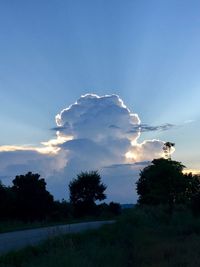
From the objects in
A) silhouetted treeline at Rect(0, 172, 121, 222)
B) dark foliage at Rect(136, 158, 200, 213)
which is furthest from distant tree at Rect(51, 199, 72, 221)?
dark foliage at Rect(136, 158, 200, 213)

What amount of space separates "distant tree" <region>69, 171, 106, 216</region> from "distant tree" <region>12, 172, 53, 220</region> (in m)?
13.5

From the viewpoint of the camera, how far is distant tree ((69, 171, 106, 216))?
82.7 meters

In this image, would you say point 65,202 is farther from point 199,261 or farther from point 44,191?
point 199,261

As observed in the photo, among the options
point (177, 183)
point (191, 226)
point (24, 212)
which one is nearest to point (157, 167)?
point (177, 183)

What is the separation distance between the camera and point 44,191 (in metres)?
67.8

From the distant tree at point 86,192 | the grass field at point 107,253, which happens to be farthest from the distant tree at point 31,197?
the grass field at point 107,253

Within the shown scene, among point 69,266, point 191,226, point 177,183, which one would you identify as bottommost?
point 69,266

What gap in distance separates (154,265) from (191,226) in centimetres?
1911

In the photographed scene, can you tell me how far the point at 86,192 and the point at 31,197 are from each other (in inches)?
762

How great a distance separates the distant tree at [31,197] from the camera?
6431 centimetres

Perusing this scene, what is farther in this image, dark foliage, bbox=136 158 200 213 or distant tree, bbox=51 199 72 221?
distant tree, bbox=51 199 72 221

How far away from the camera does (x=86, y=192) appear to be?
83.9 metres

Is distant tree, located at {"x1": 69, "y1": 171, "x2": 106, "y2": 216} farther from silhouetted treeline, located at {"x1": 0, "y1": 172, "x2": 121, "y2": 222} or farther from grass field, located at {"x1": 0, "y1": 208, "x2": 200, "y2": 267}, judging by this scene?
grass field, located at {"x1": 0, "y1": 208, "x2": 200, "y2": 267}

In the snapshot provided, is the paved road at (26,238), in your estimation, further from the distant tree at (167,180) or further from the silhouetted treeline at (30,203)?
the silhouetted treeline at (30,203)
